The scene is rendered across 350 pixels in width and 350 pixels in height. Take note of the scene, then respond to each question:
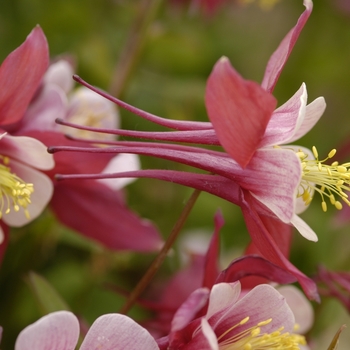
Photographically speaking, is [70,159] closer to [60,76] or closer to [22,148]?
[22,148]

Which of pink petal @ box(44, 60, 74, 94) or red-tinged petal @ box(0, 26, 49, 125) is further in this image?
pink petal @ box(44, 60, 74, 94)

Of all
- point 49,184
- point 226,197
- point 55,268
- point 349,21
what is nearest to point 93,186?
point 49,184

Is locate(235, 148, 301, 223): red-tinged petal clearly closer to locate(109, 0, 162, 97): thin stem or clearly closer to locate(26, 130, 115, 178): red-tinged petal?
locate(26, 130, 115, 178): red-tinged petal

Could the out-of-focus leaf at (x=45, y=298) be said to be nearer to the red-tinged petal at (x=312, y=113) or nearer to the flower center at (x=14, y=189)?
the flower center at (x=14, y=189)

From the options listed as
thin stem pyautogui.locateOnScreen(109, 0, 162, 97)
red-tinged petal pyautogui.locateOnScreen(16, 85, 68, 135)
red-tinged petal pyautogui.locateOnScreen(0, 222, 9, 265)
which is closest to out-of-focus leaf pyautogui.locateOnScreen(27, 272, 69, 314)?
red-tinged petal pyautogui.locateOnScreen(0, 222, 9, 265)

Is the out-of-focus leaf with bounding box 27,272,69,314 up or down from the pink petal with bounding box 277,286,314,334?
down

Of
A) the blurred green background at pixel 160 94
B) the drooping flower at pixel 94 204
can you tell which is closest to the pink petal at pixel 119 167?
the drooping flower at pixel 94 204

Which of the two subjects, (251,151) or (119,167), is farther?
(119,167)

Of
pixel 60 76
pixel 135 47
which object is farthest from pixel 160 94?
pixel 60 76
